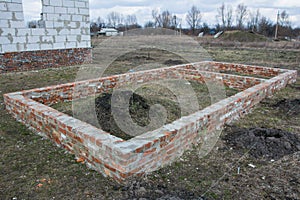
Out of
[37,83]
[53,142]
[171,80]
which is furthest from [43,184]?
[171,80]

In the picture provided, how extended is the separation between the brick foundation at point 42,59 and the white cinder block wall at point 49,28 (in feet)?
0.54

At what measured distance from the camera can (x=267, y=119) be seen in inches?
184

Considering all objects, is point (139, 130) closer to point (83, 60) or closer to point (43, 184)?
point (43, 184)

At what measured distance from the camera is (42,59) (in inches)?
364

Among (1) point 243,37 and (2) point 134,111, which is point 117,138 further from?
(1) point 243,37

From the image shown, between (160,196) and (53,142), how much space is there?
6.35 ft

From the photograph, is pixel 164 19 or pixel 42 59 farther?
pixel 164 19

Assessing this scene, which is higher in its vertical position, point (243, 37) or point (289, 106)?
point (243, 37)

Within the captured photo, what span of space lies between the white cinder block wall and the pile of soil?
5114 mm

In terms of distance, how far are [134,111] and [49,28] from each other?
253 inches

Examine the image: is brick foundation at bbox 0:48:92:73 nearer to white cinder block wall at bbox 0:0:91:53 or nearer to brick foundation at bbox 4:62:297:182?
A: white cinder block wall at bbox 0:0:91:53

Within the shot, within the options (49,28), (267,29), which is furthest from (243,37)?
(49,28)

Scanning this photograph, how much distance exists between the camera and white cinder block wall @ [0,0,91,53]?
8.02m

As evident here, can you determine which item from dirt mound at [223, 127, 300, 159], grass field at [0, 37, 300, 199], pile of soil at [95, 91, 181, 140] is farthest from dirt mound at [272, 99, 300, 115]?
pile of soil at [95, 91, 181, 140]
